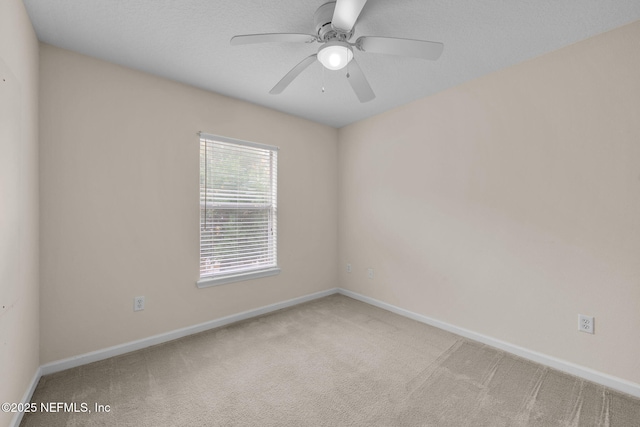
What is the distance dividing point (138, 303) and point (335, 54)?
2566mm

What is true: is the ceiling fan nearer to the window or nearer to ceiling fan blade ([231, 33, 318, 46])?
ceiling fan blade ([231, 33, 318, 46])

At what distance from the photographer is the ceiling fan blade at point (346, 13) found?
132 centimetres

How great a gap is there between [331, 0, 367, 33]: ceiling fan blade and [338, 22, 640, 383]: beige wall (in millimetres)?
1722

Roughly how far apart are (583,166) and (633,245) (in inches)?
24.1

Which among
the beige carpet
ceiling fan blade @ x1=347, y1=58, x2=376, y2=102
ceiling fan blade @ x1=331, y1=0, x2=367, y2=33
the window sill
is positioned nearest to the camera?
ceiling fan blade @ x1=331, y1=0, x2=367, y2=33

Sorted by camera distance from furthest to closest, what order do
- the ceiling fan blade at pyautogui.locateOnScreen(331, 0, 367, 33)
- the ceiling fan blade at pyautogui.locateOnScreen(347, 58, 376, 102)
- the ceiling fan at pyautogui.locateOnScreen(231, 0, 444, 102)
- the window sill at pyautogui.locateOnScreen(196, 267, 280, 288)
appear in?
1. the window sill at pyautogui.locateOnScreen(196, 267, 280, 288)
2. the ceiling fan blade at pyautogui.locateOnScreen(347, 58, 376, 102)
3. the ceiling fan at pyautogui.locateOnScreen(231, 0, 444, 102)
4. the ceiling fan blade at pyautogui.locateOnScreen(331, 0, 367, 33)

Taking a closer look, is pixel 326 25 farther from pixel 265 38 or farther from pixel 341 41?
pixel 265 38

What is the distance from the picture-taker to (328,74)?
8.06ft

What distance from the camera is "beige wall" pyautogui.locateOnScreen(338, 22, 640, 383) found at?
1.87m

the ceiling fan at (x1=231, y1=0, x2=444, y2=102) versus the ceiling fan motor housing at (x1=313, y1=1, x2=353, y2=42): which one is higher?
the ceiling fan motor housing at (x1=313, y1=1, x2=353, y2=42)

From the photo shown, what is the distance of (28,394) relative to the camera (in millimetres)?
1726

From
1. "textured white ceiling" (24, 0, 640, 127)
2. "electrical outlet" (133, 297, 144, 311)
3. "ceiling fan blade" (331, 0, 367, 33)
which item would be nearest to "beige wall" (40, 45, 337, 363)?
"electrical outlet" (133, 297, 144, 311)

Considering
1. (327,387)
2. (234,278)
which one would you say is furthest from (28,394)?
(327,387)

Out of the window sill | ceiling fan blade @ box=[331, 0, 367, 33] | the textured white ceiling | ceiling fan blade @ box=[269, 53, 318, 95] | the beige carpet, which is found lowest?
the beige carpet
